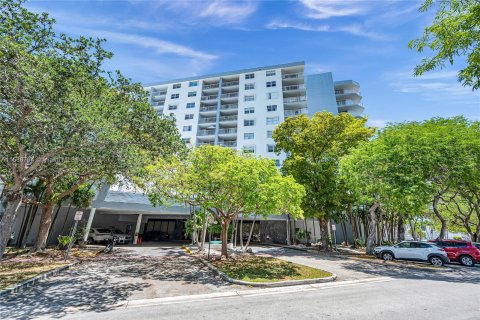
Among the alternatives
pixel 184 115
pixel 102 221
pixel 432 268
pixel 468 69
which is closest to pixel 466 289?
pixel 432 268

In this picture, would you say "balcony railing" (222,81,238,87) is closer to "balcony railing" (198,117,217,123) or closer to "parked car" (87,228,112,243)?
"balcony railing" (198,117,217,123)

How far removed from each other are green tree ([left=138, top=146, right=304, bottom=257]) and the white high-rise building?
23.2m

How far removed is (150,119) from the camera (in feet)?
43.3

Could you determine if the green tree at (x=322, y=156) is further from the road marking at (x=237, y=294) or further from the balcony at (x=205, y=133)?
the balcony at (x=205, y=133)

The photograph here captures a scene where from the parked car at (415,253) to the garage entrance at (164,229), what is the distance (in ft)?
86.4

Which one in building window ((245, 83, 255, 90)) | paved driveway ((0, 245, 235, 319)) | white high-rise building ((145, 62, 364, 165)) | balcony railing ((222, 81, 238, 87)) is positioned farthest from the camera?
balcony railing ((222, 81, 238, 87))

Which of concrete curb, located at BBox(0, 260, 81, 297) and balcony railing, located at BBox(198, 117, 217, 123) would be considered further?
balcony railing, located at BBox(198, 117, 217, 123)

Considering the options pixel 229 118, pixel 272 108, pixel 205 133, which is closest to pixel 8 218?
pixel 205 133

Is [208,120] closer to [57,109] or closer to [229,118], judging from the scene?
[229,118]

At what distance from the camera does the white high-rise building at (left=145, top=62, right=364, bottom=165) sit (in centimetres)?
4050

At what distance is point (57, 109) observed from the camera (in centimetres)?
951

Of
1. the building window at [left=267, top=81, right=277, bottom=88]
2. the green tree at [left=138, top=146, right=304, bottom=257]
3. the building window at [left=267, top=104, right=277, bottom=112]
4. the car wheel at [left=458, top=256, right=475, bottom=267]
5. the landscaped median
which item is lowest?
the landscaped median

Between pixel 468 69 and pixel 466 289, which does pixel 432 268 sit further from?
pixel 468 69

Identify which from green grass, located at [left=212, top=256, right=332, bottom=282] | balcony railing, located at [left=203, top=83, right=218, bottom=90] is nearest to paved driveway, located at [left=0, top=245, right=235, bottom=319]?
green grass, located at [left=212, top=256, right=332, bottom=282]
